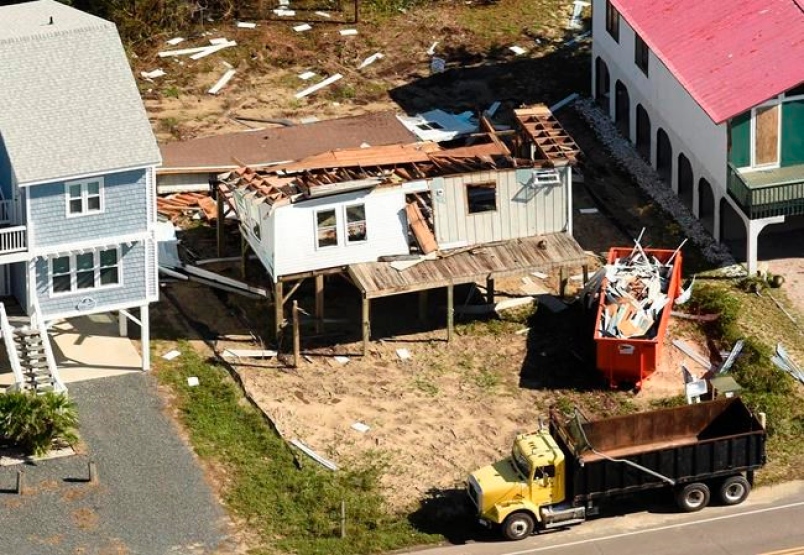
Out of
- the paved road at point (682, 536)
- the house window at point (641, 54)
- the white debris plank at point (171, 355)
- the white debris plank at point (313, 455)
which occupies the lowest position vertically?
the paved road at point (682, 536)

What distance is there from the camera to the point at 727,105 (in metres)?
56.5

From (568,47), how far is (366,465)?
2793 cm

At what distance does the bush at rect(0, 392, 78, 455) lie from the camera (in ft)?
157

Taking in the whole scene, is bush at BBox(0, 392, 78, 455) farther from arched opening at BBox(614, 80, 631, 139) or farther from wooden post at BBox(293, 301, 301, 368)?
arched opening at BBox(614, 80, 631, 139)

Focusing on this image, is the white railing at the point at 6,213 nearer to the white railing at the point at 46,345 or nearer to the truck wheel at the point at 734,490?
the white railing at the point at 46,345

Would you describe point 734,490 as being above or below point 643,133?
below

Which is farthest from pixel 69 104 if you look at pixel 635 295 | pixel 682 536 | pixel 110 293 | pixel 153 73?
pixel 153 73

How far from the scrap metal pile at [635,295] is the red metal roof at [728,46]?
178 inches

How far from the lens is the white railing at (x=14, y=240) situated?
5028 cm

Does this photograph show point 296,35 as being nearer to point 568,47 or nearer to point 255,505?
point 568,47

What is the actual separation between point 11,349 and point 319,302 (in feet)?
28.3

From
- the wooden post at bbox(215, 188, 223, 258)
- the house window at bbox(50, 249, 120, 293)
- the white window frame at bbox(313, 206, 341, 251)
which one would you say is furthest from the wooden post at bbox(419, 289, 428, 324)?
the house window at bbox(50, 249, 120, 293)

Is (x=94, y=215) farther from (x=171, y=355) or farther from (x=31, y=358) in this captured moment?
(x=171, y=355)

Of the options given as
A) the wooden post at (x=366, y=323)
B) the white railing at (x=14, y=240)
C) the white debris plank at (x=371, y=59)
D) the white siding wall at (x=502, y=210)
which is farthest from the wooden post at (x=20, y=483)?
the white debris plank at (x=371, y=59)
